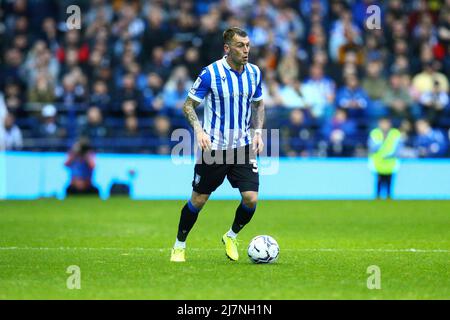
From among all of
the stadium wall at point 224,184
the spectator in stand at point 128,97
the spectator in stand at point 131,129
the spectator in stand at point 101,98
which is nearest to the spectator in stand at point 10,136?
the stadium wall at point 224,184

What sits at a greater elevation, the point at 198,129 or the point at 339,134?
the point at 198,129

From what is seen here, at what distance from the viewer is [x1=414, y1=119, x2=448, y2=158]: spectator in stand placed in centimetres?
2167

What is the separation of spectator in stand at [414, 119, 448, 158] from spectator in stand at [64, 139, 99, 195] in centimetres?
720

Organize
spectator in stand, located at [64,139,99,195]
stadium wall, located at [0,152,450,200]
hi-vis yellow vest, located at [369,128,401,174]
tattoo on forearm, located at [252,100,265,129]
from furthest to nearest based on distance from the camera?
stadium wall, located at [0,152,450,200] < hi-vis yellow vest, located at [369,128,401,174] < spectator in stand, located at [64,139,99,195] < tattoo on forearm, located at [252,100,265,129]

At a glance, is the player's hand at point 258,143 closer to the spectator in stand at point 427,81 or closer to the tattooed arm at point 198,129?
the tattooed arm at point 198,129

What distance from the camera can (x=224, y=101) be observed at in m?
10.4

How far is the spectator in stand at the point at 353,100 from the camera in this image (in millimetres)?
22500

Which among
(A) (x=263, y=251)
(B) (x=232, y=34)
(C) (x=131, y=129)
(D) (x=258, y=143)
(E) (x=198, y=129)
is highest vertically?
(B) (x=232, y=34)

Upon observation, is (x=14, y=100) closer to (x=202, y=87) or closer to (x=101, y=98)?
(x=101, y=98)

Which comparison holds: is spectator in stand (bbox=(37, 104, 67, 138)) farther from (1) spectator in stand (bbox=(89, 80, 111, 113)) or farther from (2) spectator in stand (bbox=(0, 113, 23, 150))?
(1) spectator in stand (bbox=(89, 80, 111, 113))

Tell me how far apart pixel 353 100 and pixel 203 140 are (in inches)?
509

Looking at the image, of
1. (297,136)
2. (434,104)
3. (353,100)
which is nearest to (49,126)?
(297,136)

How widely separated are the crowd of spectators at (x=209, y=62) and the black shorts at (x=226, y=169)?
11334 millimetres

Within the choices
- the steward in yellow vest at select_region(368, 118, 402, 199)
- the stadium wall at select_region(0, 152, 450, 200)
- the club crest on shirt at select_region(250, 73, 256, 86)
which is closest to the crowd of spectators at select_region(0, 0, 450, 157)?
the stadium wall at select_region(0, 152, 450, 200)
